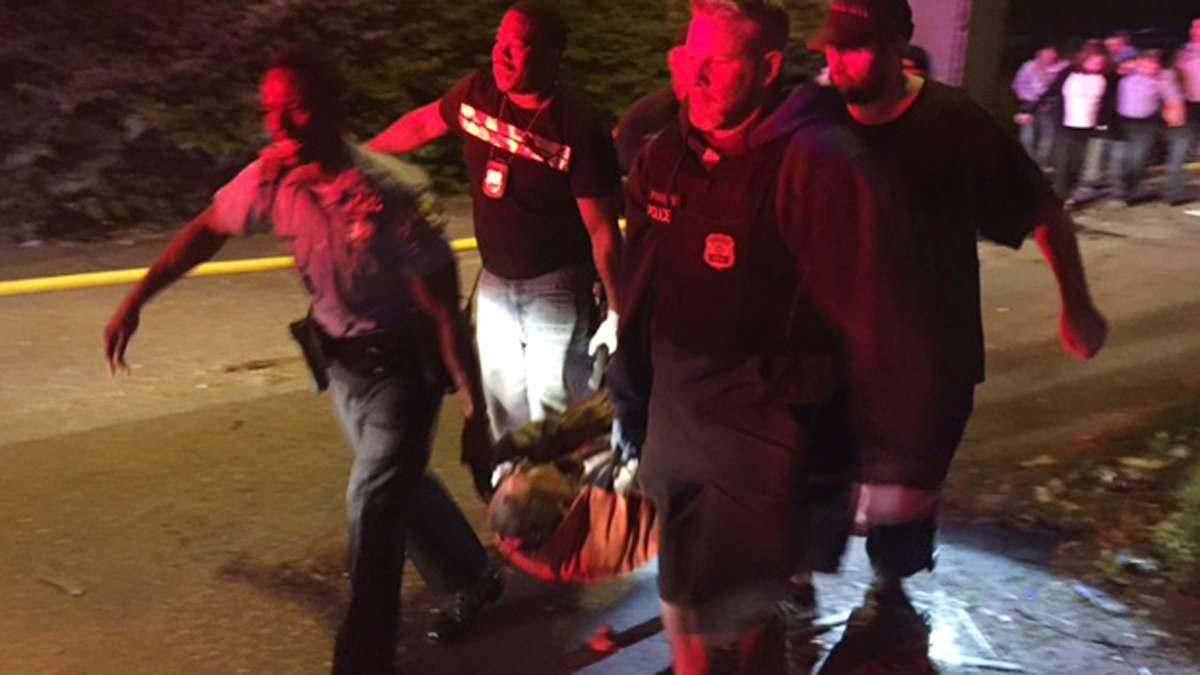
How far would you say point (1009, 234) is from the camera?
365cm

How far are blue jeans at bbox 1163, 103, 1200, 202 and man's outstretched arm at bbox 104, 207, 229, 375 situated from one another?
10851 mm

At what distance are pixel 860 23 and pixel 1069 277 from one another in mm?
825

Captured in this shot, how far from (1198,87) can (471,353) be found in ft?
35.5

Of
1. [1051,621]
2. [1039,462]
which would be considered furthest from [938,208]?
[1039,462]

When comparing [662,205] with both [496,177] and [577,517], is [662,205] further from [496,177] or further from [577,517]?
[496,177]

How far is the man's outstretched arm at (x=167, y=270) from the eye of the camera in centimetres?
364

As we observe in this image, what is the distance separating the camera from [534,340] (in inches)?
173

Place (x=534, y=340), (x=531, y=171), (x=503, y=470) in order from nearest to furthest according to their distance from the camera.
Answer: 1. (x=503, y=470)
2. (x=531, y=171)
3. (x=534, y=340)

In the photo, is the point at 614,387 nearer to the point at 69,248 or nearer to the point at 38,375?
the point at 38,375

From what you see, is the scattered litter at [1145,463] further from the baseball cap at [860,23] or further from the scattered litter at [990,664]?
the baseball cap at [860,23]

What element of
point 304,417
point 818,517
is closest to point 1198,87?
point 304,417

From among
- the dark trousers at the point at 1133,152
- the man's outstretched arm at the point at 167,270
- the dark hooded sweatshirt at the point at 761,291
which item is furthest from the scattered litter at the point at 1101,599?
the dark trousers at the point at 1133,152

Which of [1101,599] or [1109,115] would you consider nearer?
[1101,599]

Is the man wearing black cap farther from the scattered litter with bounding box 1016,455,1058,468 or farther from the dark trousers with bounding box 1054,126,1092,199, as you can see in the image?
the dark trousers with bounding box 1054,126,1092,199
